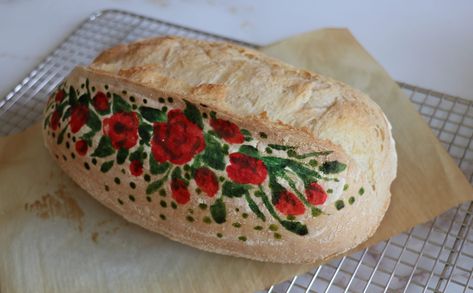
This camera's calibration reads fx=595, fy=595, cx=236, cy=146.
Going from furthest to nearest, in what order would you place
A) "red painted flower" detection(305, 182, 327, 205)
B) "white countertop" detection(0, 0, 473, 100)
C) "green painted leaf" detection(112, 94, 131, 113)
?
"white countertop" detection(0, 0, 473, 100)
"green painted leaf" detection(112, 94, 131, 113)
"red painted flower" detection(305, 182, 327, 205)

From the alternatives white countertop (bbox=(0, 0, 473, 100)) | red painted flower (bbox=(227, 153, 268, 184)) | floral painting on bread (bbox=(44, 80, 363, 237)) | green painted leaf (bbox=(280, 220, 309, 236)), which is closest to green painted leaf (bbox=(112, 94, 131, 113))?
floral painting on bread (bbox=(44, 80, 363, 237))

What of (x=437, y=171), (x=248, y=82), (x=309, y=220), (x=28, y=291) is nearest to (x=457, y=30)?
(x=437, y=171)

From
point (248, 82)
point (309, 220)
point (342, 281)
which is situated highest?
point (248, 82)

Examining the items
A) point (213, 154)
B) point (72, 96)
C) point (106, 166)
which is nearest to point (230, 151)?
point (213, 154)

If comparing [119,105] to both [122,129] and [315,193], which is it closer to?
[122,129]

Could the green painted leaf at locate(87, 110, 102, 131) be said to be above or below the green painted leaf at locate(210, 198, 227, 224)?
above

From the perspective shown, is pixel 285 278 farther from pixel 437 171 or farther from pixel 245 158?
pixel 437 171

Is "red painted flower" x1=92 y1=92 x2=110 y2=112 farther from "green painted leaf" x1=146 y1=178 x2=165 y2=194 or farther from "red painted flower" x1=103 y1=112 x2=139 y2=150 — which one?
"green painted leaf" x1=146 y1=178 x2=165 y2=194

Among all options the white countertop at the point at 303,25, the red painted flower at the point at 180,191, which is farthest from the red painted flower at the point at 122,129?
the white countertop at the point at 303,25
